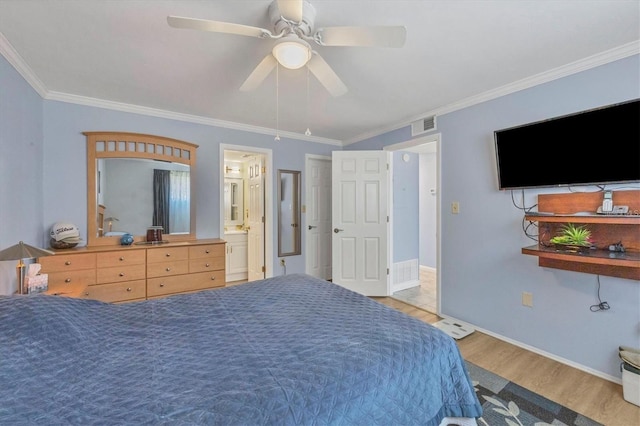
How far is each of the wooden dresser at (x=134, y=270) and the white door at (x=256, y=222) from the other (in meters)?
1.01

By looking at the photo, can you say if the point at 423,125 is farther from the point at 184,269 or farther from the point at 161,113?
the point at 184,269

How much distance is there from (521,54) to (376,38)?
141 cm

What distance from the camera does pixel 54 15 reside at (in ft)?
5.26

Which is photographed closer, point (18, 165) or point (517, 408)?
point (517, 408)

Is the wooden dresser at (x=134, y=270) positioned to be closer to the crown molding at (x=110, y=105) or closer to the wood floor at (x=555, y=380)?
the crown molding at (x=110, y=105)

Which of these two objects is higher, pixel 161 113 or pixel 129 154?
pixel 161 113

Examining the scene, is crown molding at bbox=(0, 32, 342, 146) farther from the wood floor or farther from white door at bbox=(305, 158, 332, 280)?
the wood floor

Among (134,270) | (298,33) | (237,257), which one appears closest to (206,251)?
(134,270)

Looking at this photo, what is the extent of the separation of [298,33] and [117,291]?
2.78 m

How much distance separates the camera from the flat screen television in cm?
185

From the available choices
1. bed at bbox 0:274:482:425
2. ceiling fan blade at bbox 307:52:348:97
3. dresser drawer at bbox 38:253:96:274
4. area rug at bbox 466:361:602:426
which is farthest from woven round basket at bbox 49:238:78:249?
area rug at bbox 466:361:602:426

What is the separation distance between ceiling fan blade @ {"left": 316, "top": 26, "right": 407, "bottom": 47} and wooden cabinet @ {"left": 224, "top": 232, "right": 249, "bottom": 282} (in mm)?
3809

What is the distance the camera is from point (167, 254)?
2883mm

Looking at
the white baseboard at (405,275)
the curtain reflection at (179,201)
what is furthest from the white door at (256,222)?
the white baseboard at (405,275)
